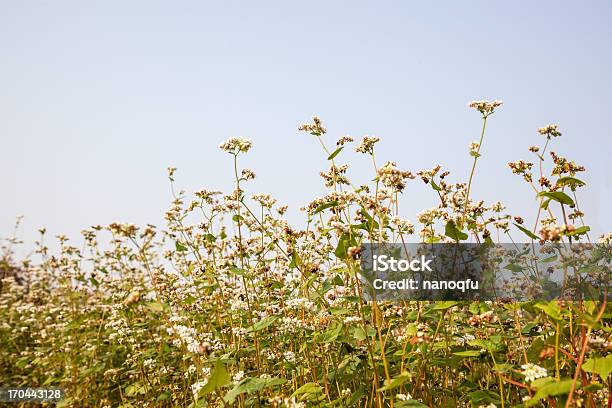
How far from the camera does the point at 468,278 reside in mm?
3951

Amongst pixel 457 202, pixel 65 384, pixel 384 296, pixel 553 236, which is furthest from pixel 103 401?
pixel 553 236

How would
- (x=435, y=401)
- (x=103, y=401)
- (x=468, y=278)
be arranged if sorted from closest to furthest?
(x=468, y=278), (x=435, y=401), (x=103, y=401)

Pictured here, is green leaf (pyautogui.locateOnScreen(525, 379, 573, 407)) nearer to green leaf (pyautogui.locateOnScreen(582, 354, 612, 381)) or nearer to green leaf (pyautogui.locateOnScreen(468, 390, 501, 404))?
green leaf (pyautogui.locateOnScreen(582, 354, 612, 381))

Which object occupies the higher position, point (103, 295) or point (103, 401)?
point (103, 295)

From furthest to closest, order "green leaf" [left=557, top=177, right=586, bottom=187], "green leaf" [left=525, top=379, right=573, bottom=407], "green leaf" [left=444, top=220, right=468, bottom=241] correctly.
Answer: "green leaf" [left=444, top=220, right=468, bottom=241]
"green leaf" [left=557, top=177, right=586, bottom=187]
"green leaf" [left=525, top=379, right=573, bottom=407]

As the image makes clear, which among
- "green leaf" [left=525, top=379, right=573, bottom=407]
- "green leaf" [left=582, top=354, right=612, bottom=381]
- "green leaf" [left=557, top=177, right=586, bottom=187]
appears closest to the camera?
"green leaf" [left=525, top=379, right=573, bottom=407]

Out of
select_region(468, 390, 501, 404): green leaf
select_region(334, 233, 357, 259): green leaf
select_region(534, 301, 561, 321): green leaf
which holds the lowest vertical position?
select_region(468, 390, 501, 404): green leaf

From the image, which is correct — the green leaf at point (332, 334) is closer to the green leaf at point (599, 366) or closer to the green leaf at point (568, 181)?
the green leaf at point (599, 366)

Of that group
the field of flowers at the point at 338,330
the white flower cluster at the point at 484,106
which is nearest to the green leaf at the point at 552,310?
the field of flowers at the point at 338,330

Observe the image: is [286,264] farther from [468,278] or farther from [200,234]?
[468,278]

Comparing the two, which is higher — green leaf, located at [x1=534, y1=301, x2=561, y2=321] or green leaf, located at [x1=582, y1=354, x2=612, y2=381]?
green leaf, located at [x1=534, y1=301, x2=561, y2=321]

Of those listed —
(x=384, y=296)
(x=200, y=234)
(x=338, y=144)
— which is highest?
(x=338, y=144)

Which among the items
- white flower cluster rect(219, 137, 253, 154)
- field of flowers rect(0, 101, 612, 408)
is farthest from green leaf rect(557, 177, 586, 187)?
white flower cluster rect(219, 137, 253, 154)

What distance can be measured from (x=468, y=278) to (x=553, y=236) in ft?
5.36
